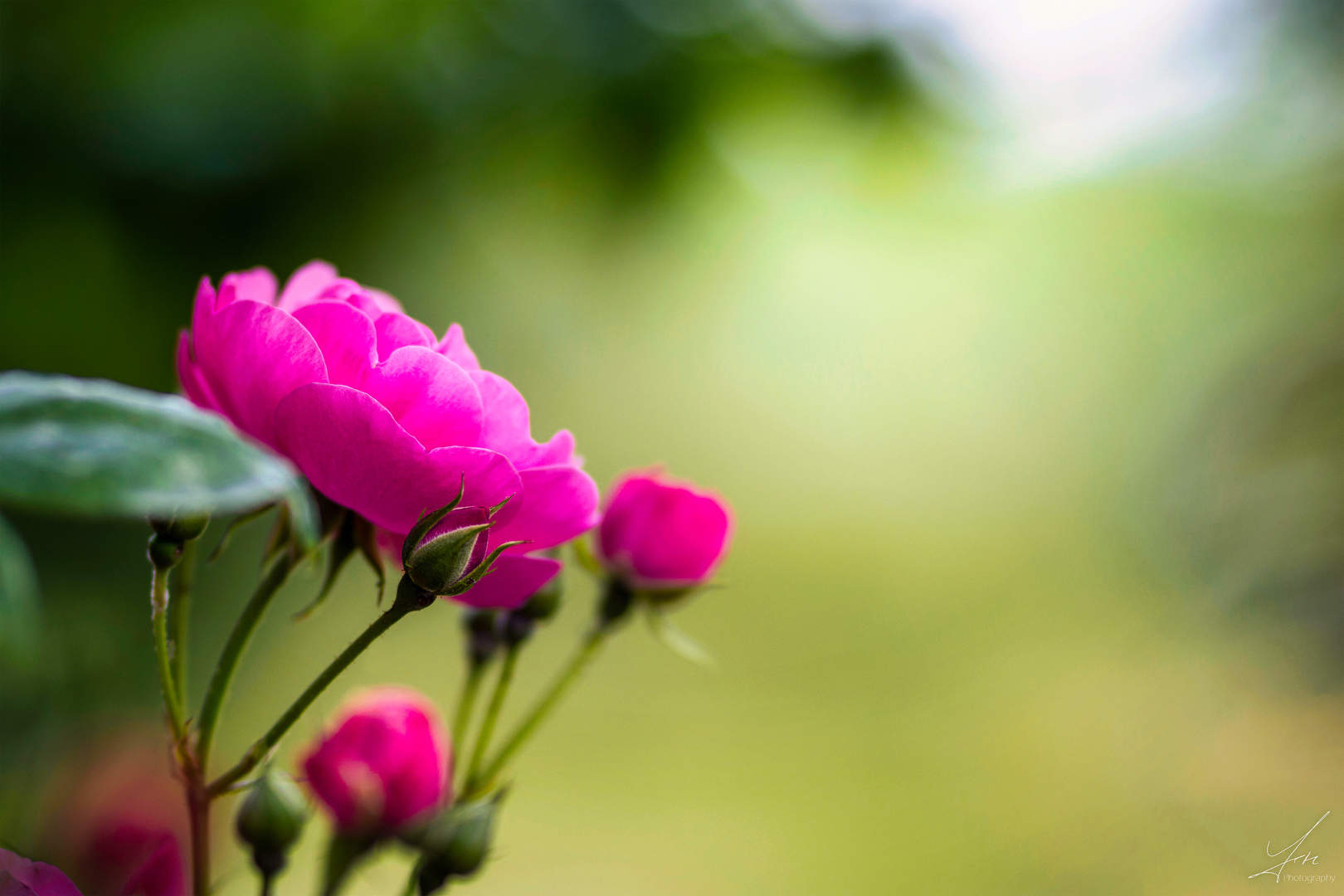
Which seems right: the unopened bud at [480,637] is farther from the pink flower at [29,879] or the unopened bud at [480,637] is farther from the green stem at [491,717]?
the pink flower at [29,879]

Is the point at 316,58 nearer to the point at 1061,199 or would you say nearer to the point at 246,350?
the point at 246,350

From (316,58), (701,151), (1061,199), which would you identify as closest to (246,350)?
(316,58)

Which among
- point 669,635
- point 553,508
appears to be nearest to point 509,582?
point 553,508

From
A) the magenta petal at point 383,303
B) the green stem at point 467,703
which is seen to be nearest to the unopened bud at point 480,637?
the green stem at point 467,703

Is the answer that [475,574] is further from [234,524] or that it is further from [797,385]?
[797,385]

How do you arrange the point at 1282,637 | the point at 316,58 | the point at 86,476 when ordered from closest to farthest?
the point at 86,476 < the point at 316,58 < the point at 1282,637

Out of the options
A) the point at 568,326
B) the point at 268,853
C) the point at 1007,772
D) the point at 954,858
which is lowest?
the point at 268,853

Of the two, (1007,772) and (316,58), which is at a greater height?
(316,58)
